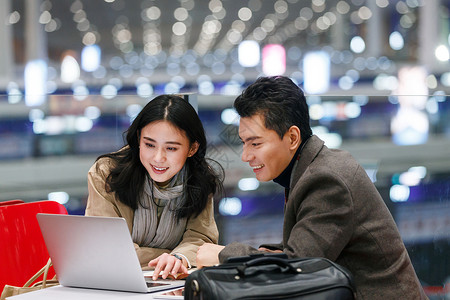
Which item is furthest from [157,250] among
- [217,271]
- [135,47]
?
[135,47]

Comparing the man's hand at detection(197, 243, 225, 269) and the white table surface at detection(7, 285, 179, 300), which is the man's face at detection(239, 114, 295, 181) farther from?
the white table surface at detection(7, 285, 179, 300)

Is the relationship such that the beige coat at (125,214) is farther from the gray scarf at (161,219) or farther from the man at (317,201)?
the man at (317,201)

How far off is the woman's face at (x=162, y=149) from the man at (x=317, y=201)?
1.47 ft

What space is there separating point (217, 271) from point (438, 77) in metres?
11.5

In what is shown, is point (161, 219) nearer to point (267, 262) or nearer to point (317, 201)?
point (317, 201)

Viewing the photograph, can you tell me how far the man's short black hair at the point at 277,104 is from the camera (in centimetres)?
192

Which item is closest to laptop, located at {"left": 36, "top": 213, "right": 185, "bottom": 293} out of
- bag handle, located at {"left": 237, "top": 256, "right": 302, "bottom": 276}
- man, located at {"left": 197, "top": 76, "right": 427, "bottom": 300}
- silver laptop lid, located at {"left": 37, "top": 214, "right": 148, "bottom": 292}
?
silver laptop lid, located at {"left": 37, "top": 214, "right": 148, "bottom": 292}

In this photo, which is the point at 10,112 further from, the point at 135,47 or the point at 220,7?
the point at 135,47

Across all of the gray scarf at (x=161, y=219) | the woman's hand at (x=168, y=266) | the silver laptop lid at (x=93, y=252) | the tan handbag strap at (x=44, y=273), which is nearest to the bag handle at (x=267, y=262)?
the silver laptop lid at (x=93, y=252)

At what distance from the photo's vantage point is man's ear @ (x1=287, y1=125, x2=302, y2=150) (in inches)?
75.9

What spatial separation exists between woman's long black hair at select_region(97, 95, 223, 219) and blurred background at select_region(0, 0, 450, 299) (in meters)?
0.46

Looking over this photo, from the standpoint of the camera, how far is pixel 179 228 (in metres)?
2.48

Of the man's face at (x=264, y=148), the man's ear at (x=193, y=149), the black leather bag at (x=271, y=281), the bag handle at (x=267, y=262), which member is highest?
the man's face at (x=264, y=148)

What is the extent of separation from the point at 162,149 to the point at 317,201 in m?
0.78
